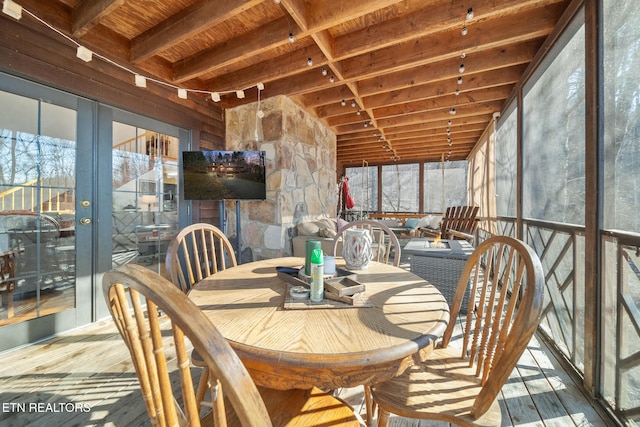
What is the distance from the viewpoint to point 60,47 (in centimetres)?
218

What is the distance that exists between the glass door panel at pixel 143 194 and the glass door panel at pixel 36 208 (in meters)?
0.35

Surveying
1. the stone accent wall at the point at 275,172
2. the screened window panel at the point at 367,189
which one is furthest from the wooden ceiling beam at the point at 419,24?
the screened window panel at the point at 367,189

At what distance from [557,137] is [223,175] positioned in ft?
10.6

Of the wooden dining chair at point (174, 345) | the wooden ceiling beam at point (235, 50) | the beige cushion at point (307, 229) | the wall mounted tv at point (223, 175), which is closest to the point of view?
the wooden dining chair at point (174, 345)

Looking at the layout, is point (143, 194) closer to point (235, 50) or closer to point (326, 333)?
point (235, 50)

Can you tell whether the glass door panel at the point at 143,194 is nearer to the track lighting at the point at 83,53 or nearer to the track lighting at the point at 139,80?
the track lighting at the point at 139,80

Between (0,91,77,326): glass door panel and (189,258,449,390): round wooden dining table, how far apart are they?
1.98 m

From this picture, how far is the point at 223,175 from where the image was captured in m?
3.12

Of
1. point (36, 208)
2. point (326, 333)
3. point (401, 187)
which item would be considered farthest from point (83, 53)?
point (401, 187)

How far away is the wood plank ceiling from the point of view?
6.70 feet

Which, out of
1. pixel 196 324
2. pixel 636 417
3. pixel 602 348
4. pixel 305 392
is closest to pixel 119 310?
pixel 196 324

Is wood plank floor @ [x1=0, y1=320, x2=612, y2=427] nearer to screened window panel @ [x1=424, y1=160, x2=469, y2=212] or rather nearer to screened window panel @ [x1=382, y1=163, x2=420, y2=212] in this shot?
screened window panel @ [x1=424, y1=160, x2=469, y2=212]

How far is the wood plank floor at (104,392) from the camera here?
1.35 metres

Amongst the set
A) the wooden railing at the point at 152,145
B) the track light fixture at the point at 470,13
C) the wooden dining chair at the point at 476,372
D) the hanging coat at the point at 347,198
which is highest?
the track light fixture at the point at 470,13
